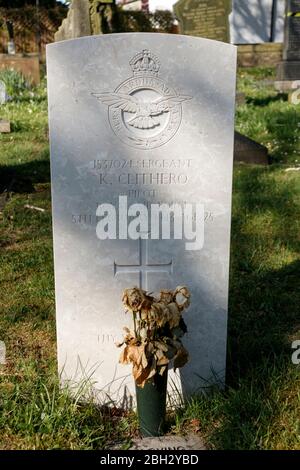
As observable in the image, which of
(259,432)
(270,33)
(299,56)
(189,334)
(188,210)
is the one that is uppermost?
(270,33)

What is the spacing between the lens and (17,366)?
309cm

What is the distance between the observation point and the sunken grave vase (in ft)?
8.48

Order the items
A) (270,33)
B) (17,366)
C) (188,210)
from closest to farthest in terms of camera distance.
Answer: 1. (188,210)
2. (17,366)
3. (270,33)

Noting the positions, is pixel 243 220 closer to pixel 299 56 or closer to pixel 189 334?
pixel 189 334

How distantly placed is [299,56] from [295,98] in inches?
95.8

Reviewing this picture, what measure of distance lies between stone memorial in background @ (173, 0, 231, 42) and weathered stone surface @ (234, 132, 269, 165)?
4.32 m

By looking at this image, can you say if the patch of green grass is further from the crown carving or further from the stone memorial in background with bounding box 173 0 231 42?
the crown carving

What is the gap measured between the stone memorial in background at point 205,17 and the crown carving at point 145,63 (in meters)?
8.66

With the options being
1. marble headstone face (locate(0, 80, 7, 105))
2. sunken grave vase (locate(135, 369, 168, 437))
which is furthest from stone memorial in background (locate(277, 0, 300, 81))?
sunken grave vase (locate(135, 369, 168, 437))

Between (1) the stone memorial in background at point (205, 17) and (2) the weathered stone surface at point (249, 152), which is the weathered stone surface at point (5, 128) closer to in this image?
(2) the weathered stone surface at point (249, 152)

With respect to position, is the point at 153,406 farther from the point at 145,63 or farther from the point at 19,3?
the point at 19,3

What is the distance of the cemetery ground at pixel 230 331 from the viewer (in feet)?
8.34

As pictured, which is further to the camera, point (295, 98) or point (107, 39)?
point (295, 98)

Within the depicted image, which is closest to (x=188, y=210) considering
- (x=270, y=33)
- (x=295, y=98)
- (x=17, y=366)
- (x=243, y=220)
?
(x=17, y=366)
